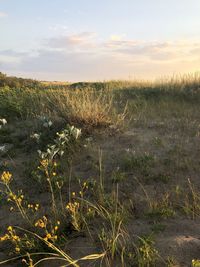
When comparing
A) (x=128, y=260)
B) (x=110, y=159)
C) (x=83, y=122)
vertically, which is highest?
(x=83, y=122)

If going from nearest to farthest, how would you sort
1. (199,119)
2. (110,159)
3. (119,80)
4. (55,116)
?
(110,159), (55,116), (199,119), (119,80)

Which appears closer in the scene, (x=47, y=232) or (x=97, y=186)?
(x=47, y=232)

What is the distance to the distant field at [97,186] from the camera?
12.5ft

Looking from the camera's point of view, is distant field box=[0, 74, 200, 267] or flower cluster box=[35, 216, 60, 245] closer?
flower cluster box=[35, 216, 60, 245]

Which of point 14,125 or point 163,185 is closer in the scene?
point 163,185

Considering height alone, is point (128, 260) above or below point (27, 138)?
below

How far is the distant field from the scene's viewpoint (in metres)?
3.80

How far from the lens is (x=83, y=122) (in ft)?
23.8

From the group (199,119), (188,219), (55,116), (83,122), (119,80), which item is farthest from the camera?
(119,80)

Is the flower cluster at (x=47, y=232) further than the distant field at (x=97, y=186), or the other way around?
the distant field at (x=97, y=186)

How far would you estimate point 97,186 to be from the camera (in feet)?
17.1

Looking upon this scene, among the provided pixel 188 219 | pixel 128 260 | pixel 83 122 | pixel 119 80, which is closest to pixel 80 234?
pixel 128 260

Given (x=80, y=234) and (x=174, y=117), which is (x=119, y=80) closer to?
(x=174, y=117)

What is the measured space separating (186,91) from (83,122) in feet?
18.5
